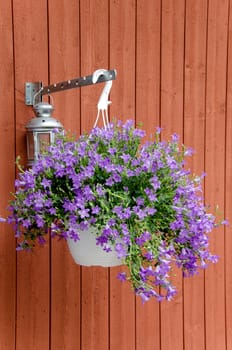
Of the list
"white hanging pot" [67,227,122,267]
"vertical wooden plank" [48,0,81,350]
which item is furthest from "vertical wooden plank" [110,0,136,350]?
"white hanging pot" [67,227,122,267]

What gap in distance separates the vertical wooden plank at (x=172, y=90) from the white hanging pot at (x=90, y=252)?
89 cm

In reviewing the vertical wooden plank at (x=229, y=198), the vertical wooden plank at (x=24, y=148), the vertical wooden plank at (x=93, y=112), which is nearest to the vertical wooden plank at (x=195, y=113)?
the vertical wooden plank at (x=229, y=198)

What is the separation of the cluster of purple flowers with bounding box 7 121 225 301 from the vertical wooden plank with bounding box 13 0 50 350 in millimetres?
395

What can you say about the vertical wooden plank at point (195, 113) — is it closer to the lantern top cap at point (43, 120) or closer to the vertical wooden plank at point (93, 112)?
the vertical wooden plank at point (93, 112)

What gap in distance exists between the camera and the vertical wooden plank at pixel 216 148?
2.73m

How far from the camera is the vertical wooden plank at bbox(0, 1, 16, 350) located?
2.11 metres

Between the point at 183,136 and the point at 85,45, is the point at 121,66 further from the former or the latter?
the point at 183,136

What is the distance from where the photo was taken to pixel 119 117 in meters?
2.41

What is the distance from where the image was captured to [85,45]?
7.57 ft

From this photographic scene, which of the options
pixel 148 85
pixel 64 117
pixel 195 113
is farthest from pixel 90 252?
pixel 195 113

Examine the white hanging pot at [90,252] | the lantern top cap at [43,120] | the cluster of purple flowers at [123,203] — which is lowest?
the white hanging pot at [90,252]

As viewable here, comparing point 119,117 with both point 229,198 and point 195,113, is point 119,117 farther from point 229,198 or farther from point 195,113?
point 229,198

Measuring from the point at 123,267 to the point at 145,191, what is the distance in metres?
0.82

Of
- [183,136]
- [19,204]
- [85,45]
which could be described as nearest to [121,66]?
[85,45]
